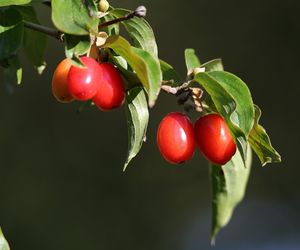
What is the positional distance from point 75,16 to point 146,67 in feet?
0.41

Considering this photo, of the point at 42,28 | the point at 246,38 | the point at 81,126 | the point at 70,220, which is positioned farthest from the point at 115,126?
the point at 42,28

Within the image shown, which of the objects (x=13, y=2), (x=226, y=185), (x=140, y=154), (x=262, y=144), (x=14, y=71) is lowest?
(x=140, y=154)

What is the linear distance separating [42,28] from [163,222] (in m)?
3.80

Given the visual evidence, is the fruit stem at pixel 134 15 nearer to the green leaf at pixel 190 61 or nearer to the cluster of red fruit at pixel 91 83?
the cluster of red fruit at pixel 91 83

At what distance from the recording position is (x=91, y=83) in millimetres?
1080

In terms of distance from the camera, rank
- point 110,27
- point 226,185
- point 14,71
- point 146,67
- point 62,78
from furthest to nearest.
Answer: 1. point 226,185
2. point 14,71
3. point 110,27
4. point 62,78
5. point 146,67

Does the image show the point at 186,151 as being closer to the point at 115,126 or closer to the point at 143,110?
the point at 143,110

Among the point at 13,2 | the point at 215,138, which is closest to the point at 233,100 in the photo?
the point at 215,138

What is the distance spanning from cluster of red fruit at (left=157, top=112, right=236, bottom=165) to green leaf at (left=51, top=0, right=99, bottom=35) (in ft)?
0.67

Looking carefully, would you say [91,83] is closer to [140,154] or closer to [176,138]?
[176,138]

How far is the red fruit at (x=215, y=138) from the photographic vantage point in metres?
1.17

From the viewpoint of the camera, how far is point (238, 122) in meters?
1.13

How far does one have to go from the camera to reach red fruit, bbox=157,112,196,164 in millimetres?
1177

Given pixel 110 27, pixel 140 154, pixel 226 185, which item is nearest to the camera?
pixel 110 27
